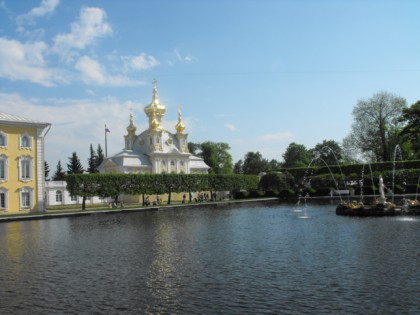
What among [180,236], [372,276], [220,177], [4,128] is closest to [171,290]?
[372,276]

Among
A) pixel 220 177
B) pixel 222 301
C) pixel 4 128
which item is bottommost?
pixel 222 301

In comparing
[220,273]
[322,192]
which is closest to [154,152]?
[322,192]

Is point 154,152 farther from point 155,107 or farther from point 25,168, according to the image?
point 25,168

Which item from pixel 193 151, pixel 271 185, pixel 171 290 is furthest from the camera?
pixel 193 151

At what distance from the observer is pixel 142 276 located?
1377cm

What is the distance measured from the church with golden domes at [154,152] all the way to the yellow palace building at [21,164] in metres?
28.1

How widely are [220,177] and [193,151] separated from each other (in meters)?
52.9

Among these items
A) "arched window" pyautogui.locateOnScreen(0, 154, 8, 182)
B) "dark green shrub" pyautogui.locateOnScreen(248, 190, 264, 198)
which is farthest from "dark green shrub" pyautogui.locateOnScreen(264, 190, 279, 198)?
"arched window" pyautogui.locateOnScreen(0, 154, 8, 182)

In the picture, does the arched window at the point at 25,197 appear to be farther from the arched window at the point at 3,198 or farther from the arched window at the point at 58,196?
the arched window at the point at 58,196

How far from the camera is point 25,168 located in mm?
49688

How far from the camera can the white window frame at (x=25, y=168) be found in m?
49.2

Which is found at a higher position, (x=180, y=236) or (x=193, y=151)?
(x=193, y=151)

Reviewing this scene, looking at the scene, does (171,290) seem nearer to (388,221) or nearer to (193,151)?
(388,221)

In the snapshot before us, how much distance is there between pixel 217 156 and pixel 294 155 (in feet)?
72.3
